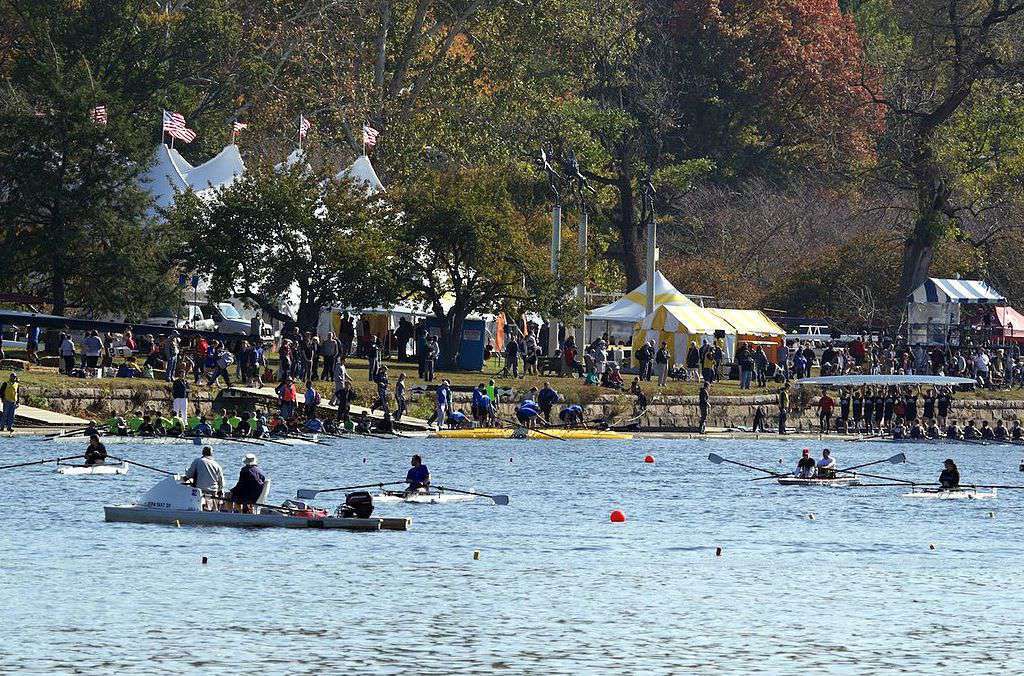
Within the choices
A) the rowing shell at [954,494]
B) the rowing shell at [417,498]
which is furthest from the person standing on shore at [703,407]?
the rowing shell at [417,498]

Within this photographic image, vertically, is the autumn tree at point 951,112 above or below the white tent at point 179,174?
above

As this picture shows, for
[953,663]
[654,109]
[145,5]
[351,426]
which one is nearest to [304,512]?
[953,663]

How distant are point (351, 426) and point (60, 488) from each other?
16391 millimetres

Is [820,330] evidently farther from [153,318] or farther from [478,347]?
[153,318]

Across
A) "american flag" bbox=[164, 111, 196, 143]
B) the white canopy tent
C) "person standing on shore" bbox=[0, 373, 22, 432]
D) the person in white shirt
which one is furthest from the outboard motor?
the white canopy tent

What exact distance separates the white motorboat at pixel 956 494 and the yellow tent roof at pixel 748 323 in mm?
27507

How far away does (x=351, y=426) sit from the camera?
233 feet

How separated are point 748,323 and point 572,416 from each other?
14.8 m

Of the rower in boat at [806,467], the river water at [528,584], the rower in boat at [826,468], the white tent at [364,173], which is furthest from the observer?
the white tent at [364,173]

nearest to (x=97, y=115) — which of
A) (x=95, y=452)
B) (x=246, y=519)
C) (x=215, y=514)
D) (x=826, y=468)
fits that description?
(x=95, y=452)

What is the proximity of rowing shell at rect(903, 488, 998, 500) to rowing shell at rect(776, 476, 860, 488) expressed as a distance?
215 cm

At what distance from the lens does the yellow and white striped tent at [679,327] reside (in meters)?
85.0

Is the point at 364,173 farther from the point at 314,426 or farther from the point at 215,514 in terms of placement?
the point at 215,514

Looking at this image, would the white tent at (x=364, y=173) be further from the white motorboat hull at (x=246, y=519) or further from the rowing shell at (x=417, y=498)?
the white motorboat hull at (x=246, y=519)
